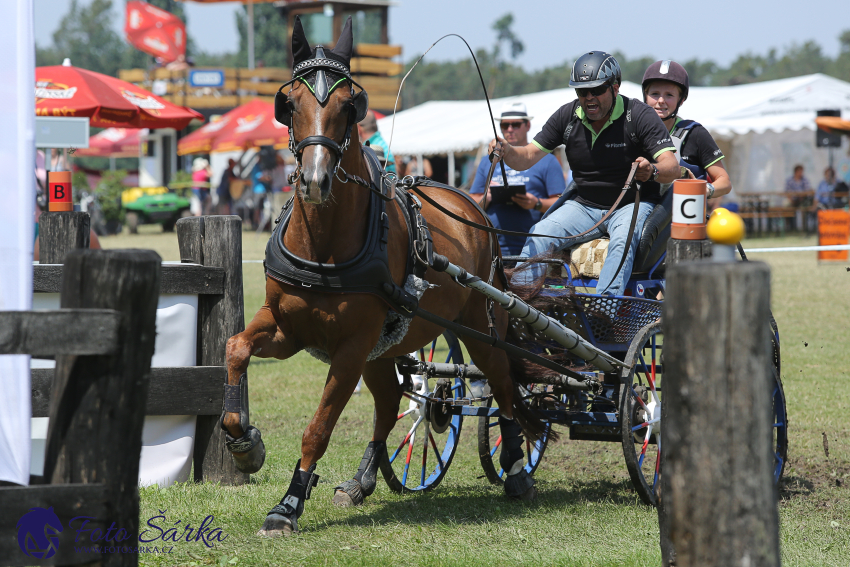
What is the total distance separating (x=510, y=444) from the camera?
5293mm

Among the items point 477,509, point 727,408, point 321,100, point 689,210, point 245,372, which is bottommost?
point 477,509

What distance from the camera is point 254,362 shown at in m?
9.66

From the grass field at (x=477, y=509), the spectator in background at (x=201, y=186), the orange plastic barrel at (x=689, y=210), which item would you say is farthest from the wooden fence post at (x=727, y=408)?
the spectator in background at (x=201, y=186)

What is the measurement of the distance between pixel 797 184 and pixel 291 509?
24.9m

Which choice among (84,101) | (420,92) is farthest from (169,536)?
(420,92)

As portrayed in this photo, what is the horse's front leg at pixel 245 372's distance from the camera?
393 centimetres

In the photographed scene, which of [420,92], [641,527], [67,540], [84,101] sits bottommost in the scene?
[641,527]

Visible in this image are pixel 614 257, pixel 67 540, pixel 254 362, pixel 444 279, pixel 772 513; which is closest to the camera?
pixel 772 513

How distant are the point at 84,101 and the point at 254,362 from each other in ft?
11.3

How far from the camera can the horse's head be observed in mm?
3662

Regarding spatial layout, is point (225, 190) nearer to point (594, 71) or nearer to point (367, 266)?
point (594, 71)

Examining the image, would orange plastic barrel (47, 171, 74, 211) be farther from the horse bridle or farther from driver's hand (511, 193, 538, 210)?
driver's hand (511, 193, 538, 210)

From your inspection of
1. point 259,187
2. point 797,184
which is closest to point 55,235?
point 797,184

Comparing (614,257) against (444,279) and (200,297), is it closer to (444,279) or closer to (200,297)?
(444,279)
